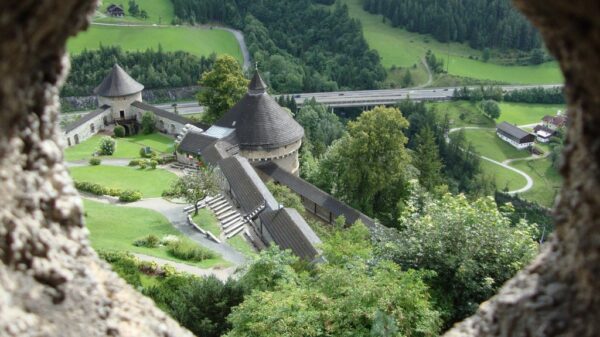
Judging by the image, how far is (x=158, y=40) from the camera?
116 m

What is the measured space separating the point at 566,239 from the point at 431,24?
14867 cm

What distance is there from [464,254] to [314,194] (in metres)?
26.9

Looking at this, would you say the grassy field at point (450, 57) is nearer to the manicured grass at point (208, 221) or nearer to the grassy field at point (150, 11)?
the grassy field at point (150, 11)

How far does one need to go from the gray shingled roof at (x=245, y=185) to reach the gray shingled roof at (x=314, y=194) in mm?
5435

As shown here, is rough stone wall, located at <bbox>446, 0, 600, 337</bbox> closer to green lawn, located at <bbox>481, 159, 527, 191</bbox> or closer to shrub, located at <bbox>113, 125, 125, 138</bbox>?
shrub, located at <bbox>113, 125, 125, 138</bbox>

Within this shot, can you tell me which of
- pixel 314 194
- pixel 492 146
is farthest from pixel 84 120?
pixel 492 146

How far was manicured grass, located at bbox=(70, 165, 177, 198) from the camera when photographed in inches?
1612

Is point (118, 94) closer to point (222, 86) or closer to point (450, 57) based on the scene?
point (222, 86)

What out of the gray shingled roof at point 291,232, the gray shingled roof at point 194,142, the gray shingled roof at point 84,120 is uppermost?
the gray shingled roof at point 291,232

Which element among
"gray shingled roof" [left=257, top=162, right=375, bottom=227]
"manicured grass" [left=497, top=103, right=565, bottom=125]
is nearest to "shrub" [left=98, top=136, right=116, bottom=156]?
"gray shingled roof" [left=257, top=162, right=375, bottom=227]

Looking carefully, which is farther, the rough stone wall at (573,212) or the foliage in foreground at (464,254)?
the foliage in foreground at (464,254)

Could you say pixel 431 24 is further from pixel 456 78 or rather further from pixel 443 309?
pixel 443 309

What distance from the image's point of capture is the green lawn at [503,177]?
286 ft

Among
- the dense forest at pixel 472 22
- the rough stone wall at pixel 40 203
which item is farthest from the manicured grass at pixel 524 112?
the rough stone wall at pixel 40 203
